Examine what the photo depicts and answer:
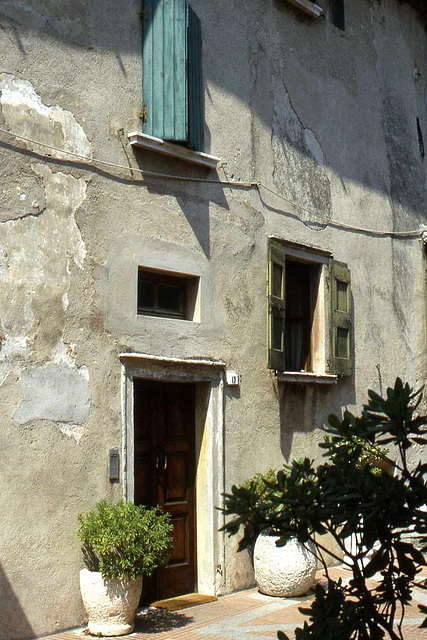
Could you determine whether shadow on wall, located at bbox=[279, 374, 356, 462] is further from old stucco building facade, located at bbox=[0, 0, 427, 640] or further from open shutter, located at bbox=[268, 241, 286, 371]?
open shutter, located at bbox=[268, 241, 286, 371]

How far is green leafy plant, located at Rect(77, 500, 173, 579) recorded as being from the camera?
6.76m

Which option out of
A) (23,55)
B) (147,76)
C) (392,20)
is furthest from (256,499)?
(392,20)

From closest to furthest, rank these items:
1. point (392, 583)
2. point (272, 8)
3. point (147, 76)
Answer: point (392, 583) → point (147, 76) → point (272, 8)

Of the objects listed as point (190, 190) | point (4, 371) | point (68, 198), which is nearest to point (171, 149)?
point (190, 190)

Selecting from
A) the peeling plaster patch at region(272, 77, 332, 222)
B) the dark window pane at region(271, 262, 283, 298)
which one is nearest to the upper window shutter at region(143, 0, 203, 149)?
the peeling plaster patch at region(272, 77, 332, 222)

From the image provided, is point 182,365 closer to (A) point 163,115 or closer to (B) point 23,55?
(A) point 163,115

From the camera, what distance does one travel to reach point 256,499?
134 inches

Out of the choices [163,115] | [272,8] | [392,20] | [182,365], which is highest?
[392,20]

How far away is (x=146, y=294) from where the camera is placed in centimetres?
831

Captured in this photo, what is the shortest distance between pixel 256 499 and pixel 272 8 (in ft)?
26.0

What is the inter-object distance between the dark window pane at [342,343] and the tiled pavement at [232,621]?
2.97m

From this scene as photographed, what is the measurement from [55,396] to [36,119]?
2.33 m

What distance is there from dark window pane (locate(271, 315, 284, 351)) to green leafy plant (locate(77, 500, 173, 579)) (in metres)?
2.81

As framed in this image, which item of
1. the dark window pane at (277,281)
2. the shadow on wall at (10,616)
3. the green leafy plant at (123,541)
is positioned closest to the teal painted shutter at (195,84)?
the dark window pane at (277,281)
